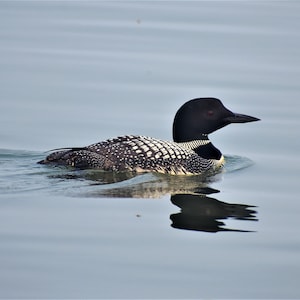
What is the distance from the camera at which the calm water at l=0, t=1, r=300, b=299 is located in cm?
752

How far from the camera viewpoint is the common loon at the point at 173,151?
33.6 ft

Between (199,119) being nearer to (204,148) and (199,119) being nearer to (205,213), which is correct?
(204,148)

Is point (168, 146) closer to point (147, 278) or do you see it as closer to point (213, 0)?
point (147, 278)

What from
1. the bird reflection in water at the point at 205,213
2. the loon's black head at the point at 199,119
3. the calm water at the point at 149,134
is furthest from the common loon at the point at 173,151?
the bird reflection in water at the point at 205,213

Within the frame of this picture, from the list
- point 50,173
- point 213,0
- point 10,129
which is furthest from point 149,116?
point 213,0

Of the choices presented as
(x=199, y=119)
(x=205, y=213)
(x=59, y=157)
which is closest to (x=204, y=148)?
(x=199, y=119)

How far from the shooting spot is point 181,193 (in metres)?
9.76

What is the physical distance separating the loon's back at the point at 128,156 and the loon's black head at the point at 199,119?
355 millimetres

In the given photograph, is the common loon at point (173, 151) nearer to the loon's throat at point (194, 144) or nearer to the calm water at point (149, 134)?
the loon's throat at point (194, 144)

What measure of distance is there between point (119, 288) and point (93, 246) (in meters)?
0.80

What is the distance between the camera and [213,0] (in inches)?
763

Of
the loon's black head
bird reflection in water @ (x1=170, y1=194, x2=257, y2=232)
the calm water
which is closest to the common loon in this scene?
the loon's black head

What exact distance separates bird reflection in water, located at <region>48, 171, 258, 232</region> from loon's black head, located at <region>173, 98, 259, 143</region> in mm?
499

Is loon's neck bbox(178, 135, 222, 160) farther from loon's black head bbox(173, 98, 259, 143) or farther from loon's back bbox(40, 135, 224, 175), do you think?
loon's back bbox(40, 135, 224, 175)
